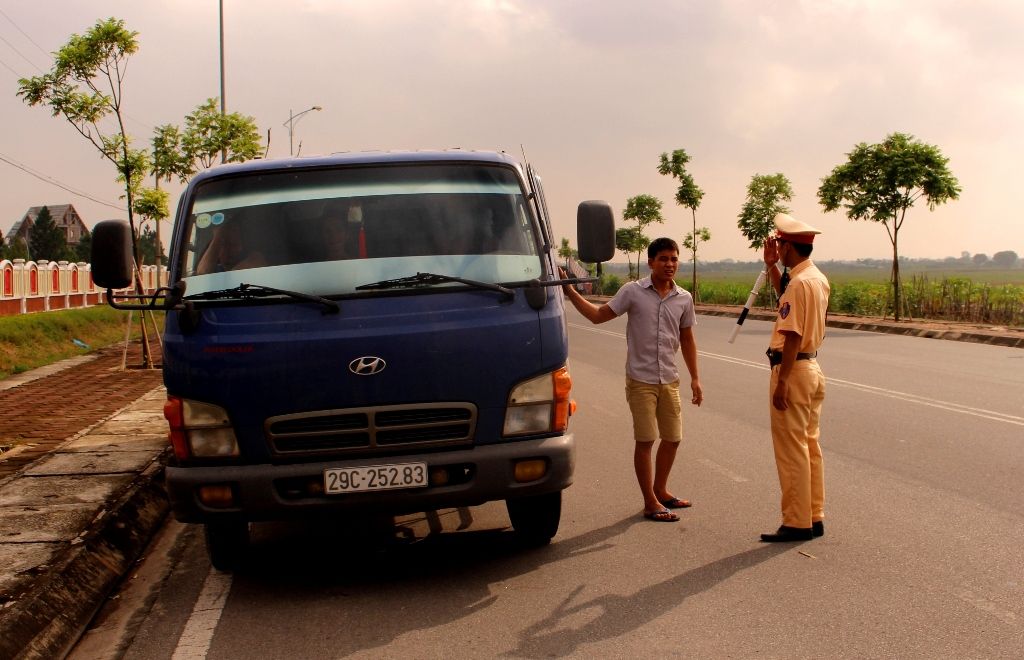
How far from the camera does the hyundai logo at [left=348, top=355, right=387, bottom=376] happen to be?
5062mm

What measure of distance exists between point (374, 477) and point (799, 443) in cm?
245

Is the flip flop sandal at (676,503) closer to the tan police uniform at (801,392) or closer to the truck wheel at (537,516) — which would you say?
the tan police uniform at (801,392)

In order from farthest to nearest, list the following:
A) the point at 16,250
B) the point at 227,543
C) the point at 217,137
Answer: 1. the point at 16,250
2. the point at 217,137
3. the point at 227,543

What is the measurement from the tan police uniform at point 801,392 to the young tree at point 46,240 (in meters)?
105

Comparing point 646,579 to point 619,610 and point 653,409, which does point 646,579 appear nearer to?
point 619,610

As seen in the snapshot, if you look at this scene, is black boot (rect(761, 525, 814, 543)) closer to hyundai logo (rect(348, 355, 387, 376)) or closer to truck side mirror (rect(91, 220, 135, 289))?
hyundai logo (rect(348, 355, 387, 376))

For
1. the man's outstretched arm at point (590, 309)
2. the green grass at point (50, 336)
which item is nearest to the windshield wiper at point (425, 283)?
the man's outstretched arm at point (590, 309)

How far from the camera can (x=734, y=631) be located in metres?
4.47

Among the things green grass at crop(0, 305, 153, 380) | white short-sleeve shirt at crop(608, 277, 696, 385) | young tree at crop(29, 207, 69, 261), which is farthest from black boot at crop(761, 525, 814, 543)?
young tree at crop(29, 207, 69, 261)

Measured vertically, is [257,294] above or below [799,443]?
above

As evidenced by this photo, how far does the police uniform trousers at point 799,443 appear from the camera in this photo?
5.98 m

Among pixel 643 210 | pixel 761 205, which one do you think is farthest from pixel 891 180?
pixel 643 210

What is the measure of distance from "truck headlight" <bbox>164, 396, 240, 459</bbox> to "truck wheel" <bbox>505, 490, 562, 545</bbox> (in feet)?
5.12

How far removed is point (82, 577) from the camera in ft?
18.2
